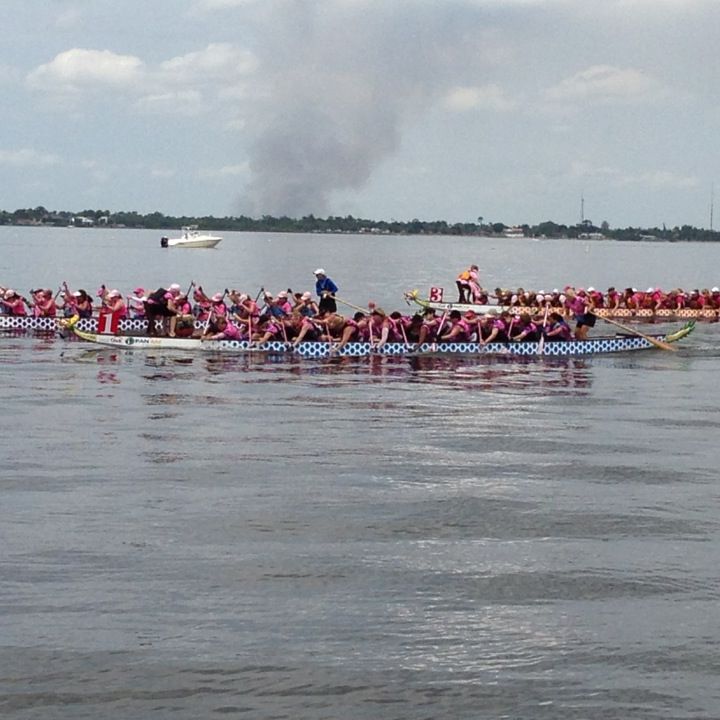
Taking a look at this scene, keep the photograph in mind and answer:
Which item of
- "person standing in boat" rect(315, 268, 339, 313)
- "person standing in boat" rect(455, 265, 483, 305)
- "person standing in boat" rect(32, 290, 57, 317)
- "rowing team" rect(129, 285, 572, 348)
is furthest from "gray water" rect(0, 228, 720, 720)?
"person standing in boat" rect(455, 265, 483, 305)

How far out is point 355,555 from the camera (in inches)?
600

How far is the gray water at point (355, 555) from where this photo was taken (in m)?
11.3

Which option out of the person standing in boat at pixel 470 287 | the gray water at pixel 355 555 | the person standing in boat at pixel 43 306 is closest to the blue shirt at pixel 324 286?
the gray water at pixel 355 555

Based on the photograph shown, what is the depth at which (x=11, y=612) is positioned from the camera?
1273cm

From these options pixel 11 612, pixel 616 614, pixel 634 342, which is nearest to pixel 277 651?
pixel 11 612

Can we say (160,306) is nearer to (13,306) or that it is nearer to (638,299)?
(13,306)

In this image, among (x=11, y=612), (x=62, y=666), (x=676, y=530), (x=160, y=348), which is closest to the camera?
(x=62, y=666)

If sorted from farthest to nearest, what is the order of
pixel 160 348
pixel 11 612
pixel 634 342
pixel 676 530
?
pixel 634 342, pixel 160 348, pixel 676 530, pixel 11 612

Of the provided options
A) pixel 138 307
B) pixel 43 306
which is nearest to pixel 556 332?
pixel 138 307

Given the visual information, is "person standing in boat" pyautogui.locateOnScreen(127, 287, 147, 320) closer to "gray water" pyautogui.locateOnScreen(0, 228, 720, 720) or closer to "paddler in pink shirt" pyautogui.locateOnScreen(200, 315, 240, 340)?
"paddler in pink shirt" pyautogui.locateOnScreen(200, 315, 240, 340)

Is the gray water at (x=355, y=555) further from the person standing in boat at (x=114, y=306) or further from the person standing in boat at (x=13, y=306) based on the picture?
the person standing in boat at (x=13, y=306)

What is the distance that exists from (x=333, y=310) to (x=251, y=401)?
11.1 m

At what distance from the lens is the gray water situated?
11297 mm

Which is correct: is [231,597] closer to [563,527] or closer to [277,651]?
[277,651]
